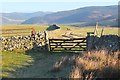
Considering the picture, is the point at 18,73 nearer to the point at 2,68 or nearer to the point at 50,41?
the point at 2,68

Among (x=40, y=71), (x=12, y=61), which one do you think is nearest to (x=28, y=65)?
(x=12, y=61)

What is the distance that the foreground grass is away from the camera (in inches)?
736

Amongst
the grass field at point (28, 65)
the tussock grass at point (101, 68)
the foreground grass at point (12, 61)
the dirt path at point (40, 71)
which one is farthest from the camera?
the foreground grass at point (12, 61)

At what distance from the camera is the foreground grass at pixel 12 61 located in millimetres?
18691

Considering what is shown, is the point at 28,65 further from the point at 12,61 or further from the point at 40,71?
the point at 40,71

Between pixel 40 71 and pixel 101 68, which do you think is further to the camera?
pixel 40 71

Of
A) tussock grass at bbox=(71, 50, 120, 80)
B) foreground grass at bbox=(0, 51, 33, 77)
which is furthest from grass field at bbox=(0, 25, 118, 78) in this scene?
tussock grass at bbox=(71, 50, 120, 80)

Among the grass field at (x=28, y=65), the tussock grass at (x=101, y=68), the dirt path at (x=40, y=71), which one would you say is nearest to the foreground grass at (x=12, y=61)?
the grass field at (x=28, y=65)

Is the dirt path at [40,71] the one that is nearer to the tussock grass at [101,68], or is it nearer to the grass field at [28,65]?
the grass field at [28,65]

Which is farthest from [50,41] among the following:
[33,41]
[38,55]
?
[38,55]

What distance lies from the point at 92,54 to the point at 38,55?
7.81m

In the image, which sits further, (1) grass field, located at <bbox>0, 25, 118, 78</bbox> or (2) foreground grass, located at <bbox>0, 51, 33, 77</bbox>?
(2) foreground grass, located at <bbox>0, 51, 33, 77</bbox>

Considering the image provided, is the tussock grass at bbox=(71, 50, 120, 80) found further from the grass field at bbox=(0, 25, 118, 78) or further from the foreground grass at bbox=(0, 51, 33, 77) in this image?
the foreground grass at bbox=(0, 51, 33, 77)

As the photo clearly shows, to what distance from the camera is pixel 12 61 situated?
21703 mm
